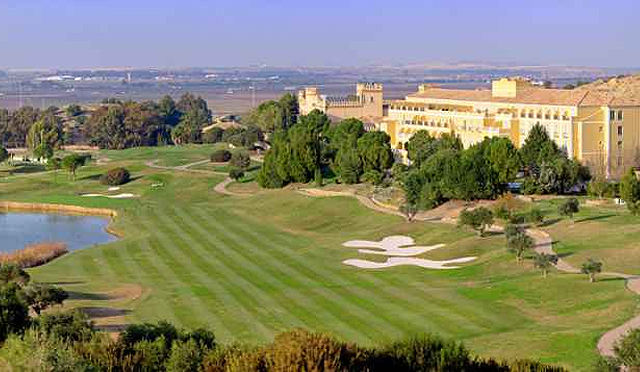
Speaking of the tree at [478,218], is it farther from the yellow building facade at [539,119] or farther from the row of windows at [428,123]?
the row of windows at [428,123]

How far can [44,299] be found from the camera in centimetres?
3766

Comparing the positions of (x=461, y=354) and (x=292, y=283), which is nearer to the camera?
(x=461, y=354)

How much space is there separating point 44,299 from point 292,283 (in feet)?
38.5

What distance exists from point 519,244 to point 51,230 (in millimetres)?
35710

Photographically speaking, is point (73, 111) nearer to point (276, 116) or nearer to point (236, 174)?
point (276, 116)

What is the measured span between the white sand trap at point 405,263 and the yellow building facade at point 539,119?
28.5 m

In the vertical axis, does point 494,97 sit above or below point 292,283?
above

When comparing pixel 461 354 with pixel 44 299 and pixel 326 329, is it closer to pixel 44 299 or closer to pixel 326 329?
pixel 326 329

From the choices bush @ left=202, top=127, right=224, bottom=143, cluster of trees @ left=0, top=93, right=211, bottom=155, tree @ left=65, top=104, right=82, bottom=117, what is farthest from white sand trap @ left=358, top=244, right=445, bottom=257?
tree @ left=65, top=104, right=82, bottom=117

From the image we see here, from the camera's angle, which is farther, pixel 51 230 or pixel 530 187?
pixel 51 230

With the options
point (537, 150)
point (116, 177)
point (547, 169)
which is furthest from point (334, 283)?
point (116, 177)

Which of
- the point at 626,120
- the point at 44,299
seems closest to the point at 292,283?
the point at 44,299

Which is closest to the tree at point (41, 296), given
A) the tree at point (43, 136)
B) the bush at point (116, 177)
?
the bush at point (116, 177)

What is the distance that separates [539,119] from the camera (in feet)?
269
